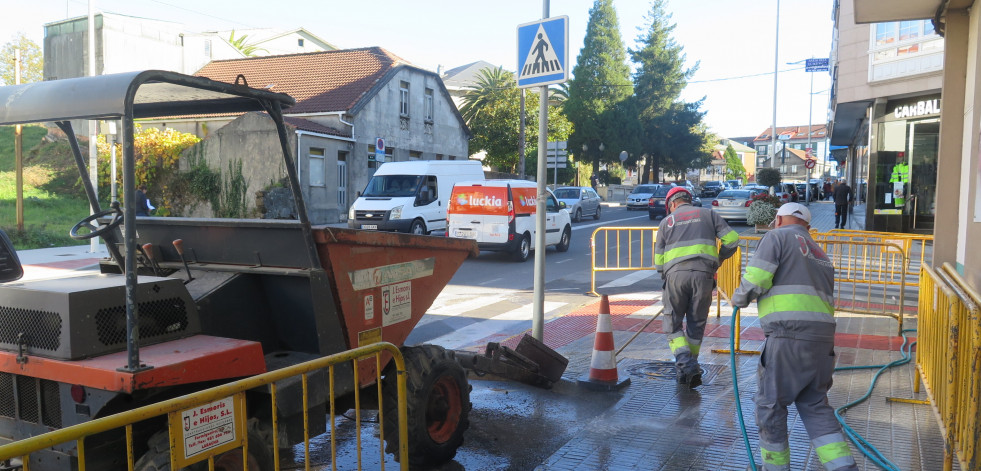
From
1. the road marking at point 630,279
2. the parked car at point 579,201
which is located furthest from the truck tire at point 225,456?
the parked car at point 579,201

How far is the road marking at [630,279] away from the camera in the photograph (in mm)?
12961

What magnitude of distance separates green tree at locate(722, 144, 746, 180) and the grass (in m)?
110

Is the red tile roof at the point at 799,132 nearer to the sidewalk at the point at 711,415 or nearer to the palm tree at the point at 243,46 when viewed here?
the palm tree at the point at 243,46

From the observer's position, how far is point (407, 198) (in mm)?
19031

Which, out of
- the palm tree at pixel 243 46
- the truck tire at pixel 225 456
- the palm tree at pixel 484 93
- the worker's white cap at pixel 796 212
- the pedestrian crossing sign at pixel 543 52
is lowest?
the truck tire at pixel 225 456

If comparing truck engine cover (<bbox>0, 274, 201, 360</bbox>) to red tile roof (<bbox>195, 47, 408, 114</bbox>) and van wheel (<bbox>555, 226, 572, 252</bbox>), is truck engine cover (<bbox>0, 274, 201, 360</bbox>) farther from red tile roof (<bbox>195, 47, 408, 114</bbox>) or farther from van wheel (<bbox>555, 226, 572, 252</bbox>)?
red tile roof (<bbox>195, 47, 408, 114</bbox>)

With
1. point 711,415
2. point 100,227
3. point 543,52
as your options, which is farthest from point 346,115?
point 100,227

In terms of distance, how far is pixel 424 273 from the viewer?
4.95 m

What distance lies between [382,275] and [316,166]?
23.5m

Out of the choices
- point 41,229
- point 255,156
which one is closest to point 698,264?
point 255,156

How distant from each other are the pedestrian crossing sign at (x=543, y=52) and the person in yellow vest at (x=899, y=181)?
1656cm

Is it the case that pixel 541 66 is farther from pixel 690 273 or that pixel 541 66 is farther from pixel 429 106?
pixel 429 106

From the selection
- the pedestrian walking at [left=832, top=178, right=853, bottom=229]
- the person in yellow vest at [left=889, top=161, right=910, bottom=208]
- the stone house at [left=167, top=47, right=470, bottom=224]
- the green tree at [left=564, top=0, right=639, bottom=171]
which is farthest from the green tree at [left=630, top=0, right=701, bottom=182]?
the person in yellow vest at [left=889, top=161, right=910, bottom=208]

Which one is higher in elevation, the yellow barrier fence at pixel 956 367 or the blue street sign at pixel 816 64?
the blue street sign at pixel 816 64
